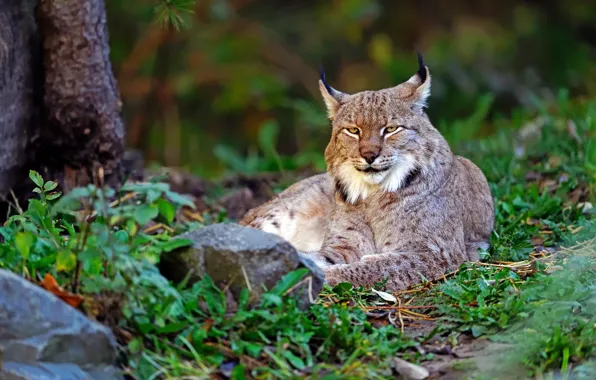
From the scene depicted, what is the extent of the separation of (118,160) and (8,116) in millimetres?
840

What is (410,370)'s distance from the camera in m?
4.14

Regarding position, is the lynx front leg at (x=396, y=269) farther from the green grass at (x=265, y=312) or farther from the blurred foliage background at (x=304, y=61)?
the blurred foliage background at (x=304, y=61)

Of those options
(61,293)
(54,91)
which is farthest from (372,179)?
(61,293)

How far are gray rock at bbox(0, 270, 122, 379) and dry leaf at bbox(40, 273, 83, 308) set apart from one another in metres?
0.13

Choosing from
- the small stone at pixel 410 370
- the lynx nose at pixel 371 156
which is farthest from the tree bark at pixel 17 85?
the small stone at pixel 410 370

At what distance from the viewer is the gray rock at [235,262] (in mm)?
4387

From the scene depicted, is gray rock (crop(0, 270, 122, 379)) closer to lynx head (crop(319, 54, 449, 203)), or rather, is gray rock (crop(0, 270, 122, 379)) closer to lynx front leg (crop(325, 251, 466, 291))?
lynx front leg (crop(325, 251, 466, 291))

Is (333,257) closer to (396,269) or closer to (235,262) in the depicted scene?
(396,269)

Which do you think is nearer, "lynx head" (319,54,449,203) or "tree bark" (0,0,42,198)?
"lynx head" (319,54,449,203)

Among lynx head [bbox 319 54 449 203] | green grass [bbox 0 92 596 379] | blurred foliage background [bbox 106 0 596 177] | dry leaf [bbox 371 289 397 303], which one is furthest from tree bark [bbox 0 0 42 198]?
blurred foliage background [bbox 106 0 596 177]

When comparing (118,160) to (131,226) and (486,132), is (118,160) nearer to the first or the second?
(131,226)

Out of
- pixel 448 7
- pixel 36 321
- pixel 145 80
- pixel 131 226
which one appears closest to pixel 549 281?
pixel 131 226

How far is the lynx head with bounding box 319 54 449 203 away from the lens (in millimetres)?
5953

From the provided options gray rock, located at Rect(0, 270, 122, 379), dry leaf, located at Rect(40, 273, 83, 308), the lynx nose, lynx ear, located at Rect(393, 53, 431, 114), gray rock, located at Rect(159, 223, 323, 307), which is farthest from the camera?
lynx ear, located at Rect(393, 53, 431, 114)
